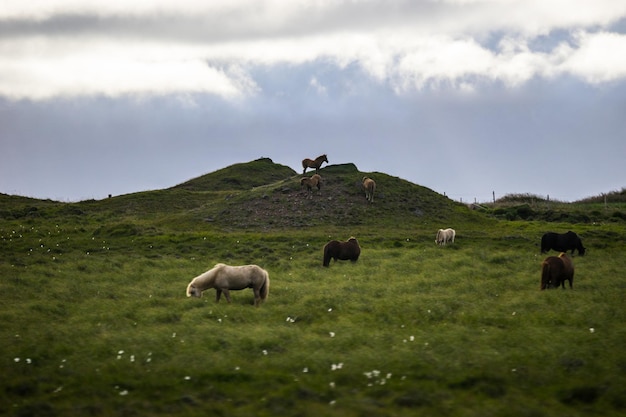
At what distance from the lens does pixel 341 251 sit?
110ft

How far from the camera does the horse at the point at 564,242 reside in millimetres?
36500

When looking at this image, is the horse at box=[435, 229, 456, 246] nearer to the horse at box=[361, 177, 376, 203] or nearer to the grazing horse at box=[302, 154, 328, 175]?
the horse at box=[361, 177, 376, 203]

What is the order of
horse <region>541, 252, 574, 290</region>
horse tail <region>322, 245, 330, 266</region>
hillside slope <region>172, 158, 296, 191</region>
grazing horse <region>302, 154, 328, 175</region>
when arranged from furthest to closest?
hillside slope <region>172, 158, 296, 191</region> < grazing horse <region>302, 154, 328, 175</region> < horse tail <region>322, 245, 330, 266</region> < horse <region>541, 252, 574, 290</region>

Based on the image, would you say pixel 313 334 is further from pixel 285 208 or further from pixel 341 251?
pixel 285 208

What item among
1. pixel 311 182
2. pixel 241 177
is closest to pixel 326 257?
pixel 311 182

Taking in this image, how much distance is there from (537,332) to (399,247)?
21.6 meters

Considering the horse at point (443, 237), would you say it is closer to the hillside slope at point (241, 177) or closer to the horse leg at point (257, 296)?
the horse leg at point (257, 296)

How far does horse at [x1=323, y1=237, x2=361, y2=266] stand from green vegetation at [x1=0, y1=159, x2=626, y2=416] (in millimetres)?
523

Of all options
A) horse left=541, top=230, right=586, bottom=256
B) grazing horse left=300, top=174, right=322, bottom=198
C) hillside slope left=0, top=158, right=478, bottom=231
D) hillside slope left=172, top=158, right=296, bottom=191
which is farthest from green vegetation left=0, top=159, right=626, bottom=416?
hillside slope left=172, top=158, right=296, bottom=191

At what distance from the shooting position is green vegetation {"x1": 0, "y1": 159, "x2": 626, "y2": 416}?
46.7 feet

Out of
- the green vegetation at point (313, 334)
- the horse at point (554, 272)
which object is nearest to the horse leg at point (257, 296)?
the green vegetation at point (313, 334)

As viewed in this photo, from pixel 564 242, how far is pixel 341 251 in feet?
46.0

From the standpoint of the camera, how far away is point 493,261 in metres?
33.0

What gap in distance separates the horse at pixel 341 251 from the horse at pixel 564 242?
1220 centimetres
